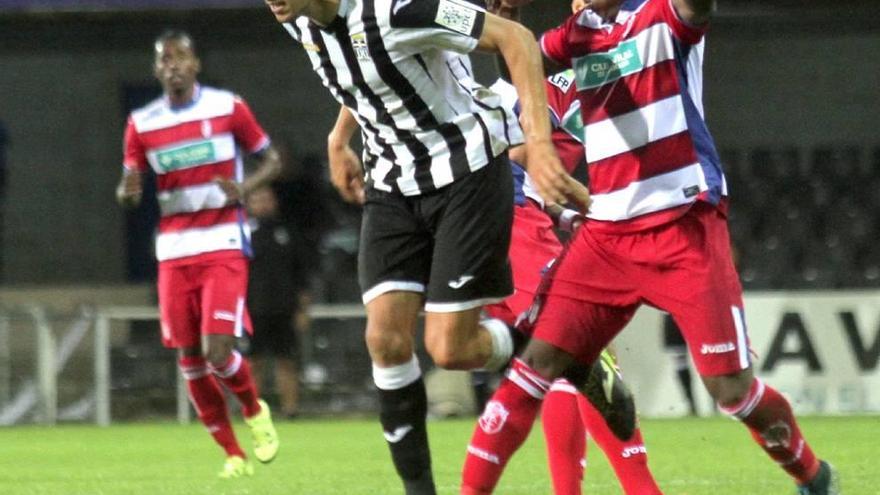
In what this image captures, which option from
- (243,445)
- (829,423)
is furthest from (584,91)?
(829,423)

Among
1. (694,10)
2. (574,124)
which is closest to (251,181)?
(574,124)

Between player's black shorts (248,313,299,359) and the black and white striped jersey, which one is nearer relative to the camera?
the black and white striped jersey

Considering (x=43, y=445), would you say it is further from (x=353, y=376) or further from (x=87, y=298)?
(x=87, y=298)

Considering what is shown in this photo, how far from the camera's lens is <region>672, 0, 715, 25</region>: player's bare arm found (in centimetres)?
577

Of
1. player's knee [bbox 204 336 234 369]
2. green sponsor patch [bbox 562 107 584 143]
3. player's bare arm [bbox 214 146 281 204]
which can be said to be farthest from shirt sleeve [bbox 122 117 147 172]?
green sponsor patch [bbox 562 107 584 143]

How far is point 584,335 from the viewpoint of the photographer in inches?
239

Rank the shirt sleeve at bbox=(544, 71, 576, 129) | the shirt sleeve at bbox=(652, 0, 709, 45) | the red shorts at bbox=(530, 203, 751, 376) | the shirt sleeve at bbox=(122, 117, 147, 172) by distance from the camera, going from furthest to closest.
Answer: the shirt sleeve at bbox=(122, 117, 147, 172) → the shirt sleeve at bbox=(544, 71, 576, 129) → the red shorts at bbox=(530, 203, 751, 376) → the shirt sleeve at bbox=(652, 0, 709, 45)

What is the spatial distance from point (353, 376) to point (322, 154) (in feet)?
13.1

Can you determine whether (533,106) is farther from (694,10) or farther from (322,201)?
(322,201)

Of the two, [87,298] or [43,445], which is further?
[87,298]

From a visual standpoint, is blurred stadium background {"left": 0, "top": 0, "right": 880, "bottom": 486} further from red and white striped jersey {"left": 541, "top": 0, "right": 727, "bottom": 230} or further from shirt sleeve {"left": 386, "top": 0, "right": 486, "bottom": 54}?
shirt sleeve {"left": 386, "top": 0, "right": 486, "bottom": 54}

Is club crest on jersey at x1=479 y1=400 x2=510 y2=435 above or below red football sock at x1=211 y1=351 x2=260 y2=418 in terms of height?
above

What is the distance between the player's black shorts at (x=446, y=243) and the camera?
6.05 meters

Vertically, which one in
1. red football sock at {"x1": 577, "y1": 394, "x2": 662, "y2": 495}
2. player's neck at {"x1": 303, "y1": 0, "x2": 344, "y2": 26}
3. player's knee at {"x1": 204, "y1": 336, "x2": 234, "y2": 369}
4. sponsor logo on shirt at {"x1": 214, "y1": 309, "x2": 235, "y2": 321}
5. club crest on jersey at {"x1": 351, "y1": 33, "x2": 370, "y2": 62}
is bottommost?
player's knee at {"x1": 204, "y1": 336, "x2": 234, "y2": 369}
